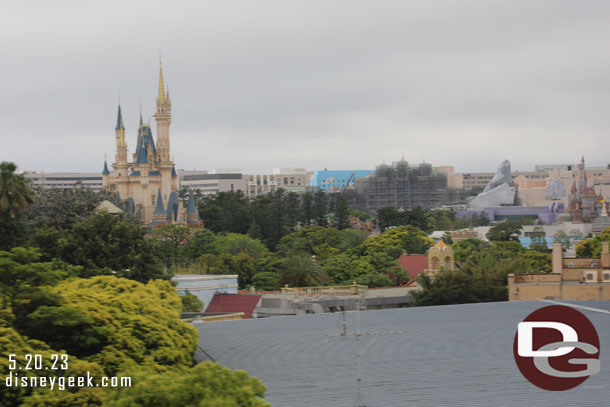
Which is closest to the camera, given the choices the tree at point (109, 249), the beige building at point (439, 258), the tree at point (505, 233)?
the tree at point (109, 249)

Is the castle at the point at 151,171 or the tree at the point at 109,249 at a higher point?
the castle at the point at 151,171

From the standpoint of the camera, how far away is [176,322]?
96.2 feet

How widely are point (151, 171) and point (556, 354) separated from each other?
122 metres

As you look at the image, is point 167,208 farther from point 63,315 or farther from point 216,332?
point 63,315

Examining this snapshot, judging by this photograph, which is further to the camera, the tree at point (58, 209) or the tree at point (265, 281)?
the tree at point (265, 281)

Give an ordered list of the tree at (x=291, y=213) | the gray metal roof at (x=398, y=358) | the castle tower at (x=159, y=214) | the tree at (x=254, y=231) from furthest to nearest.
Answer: the tree at (x=291, y=213)
the castle tower at (x=159, y=214)
the tree at (x=254, y=231)
the gray metal roof at (x=398, y=358)

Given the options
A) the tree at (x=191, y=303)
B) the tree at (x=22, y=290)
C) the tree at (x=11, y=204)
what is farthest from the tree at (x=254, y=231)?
the tree at (x=22, y=290)

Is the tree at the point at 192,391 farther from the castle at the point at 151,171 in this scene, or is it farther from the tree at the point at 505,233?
the castle at the point at 151,171

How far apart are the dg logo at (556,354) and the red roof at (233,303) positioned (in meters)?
27.0

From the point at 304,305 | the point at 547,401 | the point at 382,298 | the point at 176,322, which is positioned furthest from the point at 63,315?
the point at 382,298

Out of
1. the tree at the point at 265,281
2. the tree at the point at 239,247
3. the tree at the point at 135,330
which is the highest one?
the tree at the point at 135,330

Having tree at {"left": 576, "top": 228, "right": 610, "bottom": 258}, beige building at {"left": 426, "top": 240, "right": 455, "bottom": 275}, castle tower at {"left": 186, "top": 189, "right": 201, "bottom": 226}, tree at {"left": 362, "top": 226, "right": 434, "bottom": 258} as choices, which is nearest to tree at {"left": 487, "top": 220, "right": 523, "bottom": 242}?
tree at {"left": 362, "top": 226, "right": 434, "bottom": 258}

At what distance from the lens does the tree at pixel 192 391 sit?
1792 centimetres

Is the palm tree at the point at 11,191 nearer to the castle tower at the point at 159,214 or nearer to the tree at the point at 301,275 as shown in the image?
the tree at the point at 301,275
